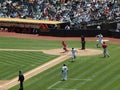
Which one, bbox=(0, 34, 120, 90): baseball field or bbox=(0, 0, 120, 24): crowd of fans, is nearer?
bbox=(0, 34, 120, 90): baseball field

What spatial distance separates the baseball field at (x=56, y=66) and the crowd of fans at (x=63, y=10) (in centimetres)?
706

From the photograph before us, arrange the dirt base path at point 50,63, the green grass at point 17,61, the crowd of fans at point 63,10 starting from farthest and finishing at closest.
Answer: the crowd of fans at point 63,10, the green grass at point 17,61, the dirt base path at point 50,63

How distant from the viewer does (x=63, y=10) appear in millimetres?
66125

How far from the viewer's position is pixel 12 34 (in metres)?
63.1

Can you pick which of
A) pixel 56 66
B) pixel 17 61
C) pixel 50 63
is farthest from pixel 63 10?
pixel 56 66

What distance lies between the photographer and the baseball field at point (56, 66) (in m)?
37.6

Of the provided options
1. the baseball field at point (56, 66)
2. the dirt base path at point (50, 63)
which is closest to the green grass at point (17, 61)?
the baseball field at point (56, 66)

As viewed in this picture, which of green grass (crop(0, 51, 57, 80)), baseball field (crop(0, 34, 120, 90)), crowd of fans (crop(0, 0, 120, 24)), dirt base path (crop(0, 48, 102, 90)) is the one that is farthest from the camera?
crowd of fans (crop(0, 0, 120, 24))

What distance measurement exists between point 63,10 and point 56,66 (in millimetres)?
23339

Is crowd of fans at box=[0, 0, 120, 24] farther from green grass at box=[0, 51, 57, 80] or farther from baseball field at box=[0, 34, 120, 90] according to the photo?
green grass at box=[0, 51, 57, 80]

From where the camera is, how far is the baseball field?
3759 centimetres

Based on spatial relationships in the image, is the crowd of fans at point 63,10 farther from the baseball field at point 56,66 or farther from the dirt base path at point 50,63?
the dirt base path at point 50,63

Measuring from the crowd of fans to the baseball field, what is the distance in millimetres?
7056

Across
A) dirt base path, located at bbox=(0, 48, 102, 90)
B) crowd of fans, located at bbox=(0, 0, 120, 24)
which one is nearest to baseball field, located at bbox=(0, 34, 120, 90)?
dirt base path, located at bbox=(0, 48, 102, 90)
